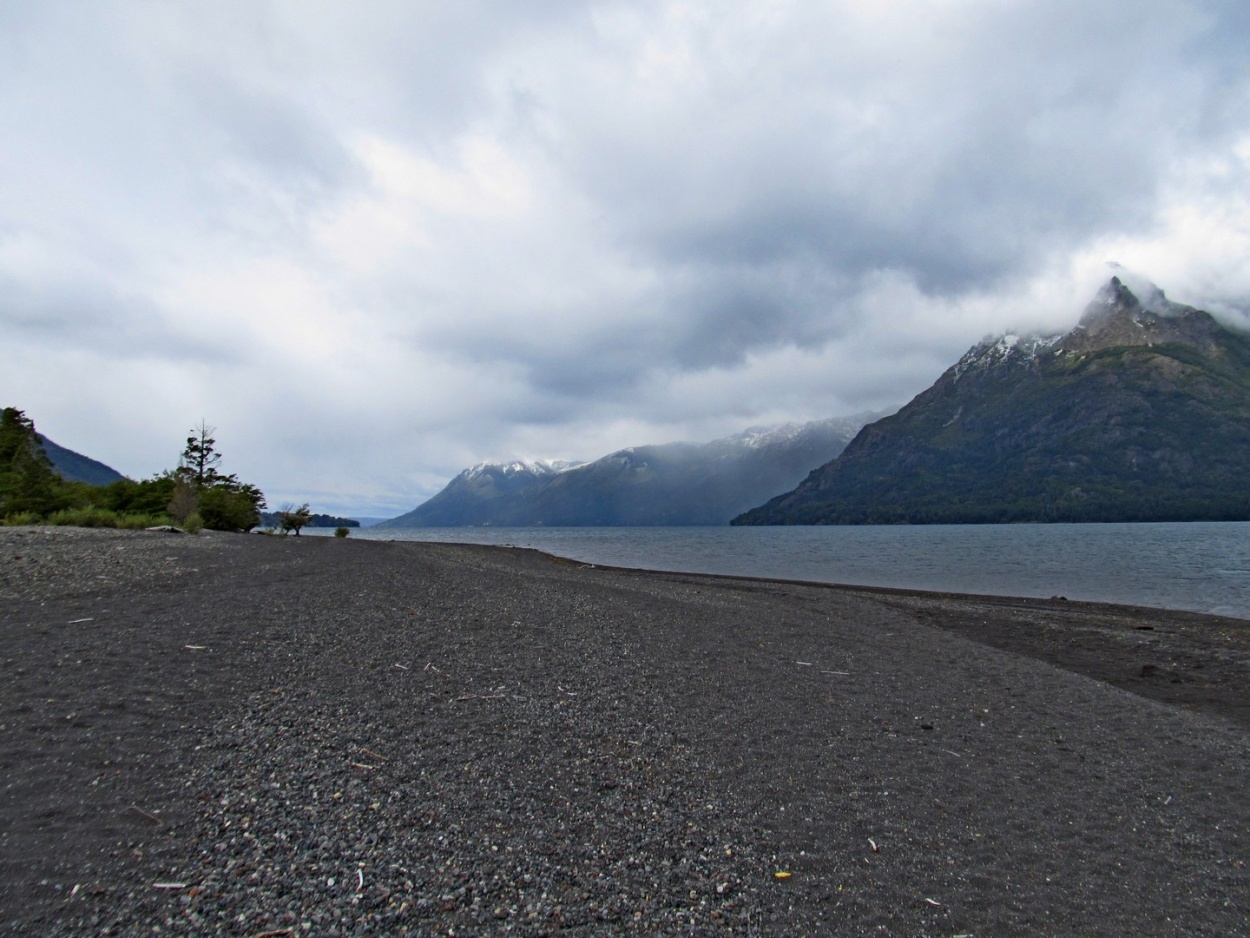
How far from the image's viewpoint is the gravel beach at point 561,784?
5.16 m

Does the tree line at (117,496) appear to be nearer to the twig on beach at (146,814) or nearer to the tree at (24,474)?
the tree at (24,474)

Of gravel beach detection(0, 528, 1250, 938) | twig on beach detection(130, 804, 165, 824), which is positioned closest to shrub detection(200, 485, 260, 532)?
gravel beach detection(0, 528, 1250, 938)

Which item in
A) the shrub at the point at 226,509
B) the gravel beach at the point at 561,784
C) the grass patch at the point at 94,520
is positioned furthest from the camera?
the shrub at the point at 226,509

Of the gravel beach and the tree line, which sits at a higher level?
the tree line

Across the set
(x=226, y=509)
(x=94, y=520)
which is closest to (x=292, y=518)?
(x=226, y=509)

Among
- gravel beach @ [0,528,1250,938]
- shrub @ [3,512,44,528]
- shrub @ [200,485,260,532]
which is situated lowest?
gravel beach @ [0,528,1250,938]

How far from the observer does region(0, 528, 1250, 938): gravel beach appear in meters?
5.16

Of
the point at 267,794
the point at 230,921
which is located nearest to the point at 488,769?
the point at 267,794

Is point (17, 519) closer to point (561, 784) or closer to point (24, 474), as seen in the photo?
point (24, 474)

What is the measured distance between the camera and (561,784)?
7391 millimetres

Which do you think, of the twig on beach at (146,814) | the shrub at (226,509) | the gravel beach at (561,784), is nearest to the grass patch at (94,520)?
the shrub at (226,509)

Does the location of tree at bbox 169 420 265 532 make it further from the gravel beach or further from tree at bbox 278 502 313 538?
the gravel beach

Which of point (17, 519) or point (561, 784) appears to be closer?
point (561, 784)

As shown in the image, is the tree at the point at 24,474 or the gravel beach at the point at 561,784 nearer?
the gravel beach at the point at 561,784
